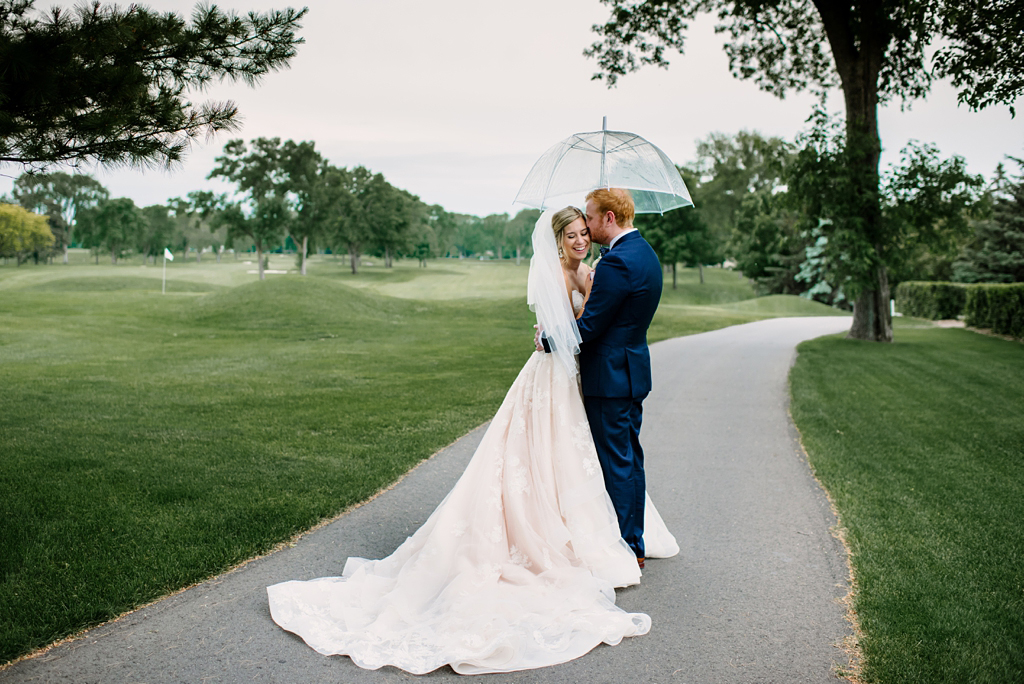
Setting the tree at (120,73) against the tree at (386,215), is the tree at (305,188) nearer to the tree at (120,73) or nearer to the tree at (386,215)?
the tree at (386,215)

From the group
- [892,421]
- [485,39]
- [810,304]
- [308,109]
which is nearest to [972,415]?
[892,421]

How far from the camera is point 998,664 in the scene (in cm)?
346

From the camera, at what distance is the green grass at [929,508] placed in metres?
3.63

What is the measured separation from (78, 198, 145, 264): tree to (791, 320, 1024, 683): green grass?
6343cm

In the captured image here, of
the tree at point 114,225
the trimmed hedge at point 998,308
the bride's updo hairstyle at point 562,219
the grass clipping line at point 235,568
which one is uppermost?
the tree at point 114,225

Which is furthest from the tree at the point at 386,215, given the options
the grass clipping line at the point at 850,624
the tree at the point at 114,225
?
the grass clipping line at the point at 850,624

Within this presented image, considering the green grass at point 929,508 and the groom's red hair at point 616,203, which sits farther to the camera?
the groom's red hair at point 616,203

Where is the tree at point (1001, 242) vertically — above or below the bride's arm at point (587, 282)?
above

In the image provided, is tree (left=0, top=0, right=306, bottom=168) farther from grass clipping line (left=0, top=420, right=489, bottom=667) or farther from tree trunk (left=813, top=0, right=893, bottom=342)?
tree trunk (left=813, top=0, right=893, bottom=342)

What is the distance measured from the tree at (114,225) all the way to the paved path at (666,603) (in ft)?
210

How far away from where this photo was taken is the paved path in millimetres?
3322

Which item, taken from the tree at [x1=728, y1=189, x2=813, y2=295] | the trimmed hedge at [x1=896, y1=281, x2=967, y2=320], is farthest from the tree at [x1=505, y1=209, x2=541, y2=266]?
the trimmed hedge at [x1=896, y1=281, x2=967, y2=320]

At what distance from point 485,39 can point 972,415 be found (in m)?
14.0

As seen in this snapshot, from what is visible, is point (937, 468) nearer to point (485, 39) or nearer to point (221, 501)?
point (221, 501)
